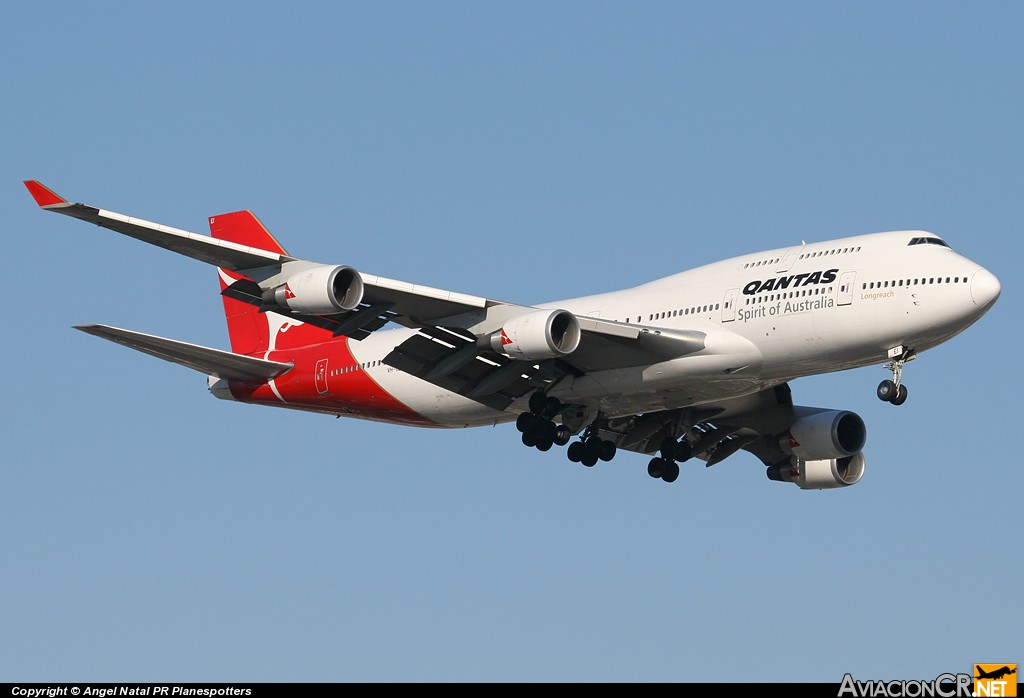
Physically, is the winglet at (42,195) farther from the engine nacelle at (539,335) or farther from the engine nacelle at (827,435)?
the engine nacelle at (827,435)

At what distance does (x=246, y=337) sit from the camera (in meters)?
49.1

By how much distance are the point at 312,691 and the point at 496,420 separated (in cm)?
1717

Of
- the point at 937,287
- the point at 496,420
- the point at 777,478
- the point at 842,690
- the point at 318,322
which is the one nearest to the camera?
the point at 842,690

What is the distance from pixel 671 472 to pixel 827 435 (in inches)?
183

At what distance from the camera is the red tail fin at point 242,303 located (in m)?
48.6

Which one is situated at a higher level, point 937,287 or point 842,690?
point 937,287

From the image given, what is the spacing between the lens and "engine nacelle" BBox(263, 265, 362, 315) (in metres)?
35.9

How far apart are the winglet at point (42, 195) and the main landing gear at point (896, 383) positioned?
1893 centimetres

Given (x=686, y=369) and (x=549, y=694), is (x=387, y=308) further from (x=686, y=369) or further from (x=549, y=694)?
(x=549, y=694)

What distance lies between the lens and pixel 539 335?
37.3 metres

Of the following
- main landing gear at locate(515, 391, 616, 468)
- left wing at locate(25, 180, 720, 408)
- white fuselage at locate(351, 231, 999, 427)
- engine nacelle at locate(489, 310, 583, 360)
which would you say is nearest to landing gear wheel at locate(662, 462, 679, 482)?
main landing gear at locate(515, 391, 616, 468)

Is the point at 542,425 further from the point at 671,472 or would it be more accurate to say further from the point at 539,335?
the point at 671,472

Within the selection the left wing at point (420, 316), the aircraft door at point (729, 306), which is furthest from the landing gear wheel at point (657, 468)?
the aircraft door at point (729, 306)

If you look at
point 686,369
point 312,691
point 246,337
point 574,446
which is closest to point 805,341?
point 686,369
